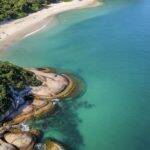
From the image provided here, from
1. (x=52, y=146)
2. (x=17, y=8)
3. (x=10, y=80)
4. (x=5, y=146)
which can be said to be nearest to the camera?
(x=5, y=146)

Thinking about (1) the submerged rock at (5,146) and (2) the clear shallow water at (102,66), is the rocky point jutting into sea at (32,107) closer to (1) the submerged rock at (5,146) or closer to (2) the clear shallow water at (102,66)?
(1) the submerged rock at (5,146)

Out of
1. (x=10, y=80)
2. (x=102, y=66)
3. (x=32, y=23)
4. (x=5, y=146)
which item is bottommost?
(x=102, y=66)

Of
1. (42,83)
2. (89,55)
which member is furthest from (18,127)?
(89,55)

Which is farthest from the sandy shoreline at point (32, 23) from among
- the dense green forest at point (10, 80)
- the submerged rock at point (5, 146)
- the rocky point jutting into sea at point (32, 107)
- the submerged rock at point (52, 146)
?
the submerged rock at point (52, 146)

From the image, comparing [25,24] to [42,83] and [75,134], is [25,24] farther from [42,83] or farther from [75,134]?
[75,134]

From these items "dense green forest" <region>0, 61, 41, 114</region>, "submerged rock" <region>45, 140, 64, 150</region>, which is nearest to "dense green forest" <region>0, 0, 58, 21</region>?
"dense green forest" <region>0, 61, 41, 114</region>

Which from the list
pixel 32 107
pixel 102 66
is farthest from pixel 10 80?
pixel 102 66

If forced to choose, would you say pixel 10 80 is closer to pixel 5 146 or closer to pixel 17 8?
pixel 5 146
